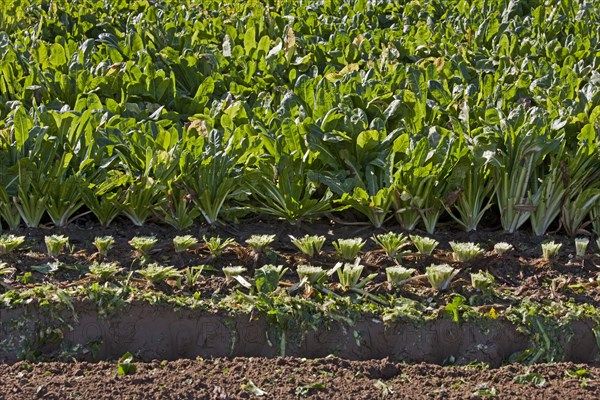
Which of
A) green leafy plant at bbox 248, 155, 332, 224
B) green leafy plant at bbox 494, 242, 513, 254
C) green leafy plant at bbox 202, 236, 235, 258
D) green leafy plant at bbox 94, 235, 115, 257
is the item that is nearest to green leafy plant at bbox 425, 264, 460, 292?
green leafy plant at bbox 494, 242, 513, 254

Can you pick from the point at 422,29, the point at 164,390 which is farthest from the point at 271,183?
the point at 422,29

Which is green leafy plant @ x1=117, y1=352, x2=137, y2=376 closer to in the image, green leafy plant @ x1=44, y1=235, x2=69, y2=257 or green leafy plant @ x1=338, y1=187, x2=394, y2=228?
green leafy plant @ x1=44, y1=235, x2=69, y2=257

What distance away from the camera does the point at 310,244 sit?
11.7ft

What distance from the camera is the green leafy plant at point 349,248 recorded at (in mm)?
3539

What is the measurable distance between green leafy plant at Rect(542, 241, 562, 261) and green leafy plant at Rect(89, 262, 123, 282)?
5.57 feet

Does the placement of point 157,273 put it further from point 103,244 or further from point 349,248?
point 349,248

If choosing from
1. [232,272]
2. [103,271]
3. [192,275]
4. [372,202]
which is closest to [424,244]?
[372,202]

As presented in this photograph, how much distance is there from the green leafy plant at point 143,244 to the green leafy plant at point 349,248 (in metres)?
0.73

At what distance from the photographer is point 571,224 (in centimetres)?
399

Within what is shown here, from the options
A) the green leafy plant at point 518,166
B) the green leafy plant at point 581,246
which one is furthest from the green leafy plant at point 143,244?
the green leafy plant at point 581,246

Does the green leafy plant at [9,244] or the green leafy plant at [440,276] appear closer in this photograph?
the green leafy plant at [440,276]

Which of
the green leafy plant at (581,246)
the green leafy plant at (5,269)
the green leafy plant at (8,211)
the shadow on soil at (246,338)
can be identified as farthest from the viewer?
the green leafy plant at (8,211)

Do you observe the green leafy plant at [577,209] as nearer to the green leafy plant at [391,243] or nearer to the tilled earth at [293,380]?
the green leafy plant at [391,243]

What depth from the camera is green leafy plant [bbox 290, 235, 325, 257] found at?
11.7 feet
